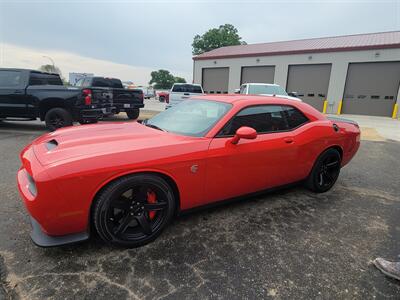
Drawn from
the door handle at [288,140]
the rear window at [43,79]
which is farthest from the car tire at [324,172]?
the rear window at [43,79]

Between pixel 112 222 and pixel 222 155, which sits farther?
pixel 222 155

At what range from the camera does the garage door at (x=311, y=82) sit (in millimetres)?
19609

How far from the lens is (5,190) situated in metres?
3.54

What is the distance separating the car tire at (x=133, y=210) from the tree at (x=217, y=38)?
48532 millimetres

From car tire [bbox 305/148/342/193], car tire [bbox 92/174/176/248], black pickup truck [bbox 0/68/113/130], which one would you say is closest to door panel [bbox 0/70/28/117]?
black pickup truck [bbox 0/68/113/130]

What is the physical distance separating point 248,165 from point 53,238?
198 cm

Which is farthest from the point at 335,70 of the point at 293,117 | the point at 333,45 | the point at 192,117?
the point at 192,117

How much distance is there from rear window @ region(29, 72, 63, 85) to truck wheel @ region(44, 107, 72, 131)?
4.25 feet

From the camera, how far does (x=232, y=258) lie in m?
2.28

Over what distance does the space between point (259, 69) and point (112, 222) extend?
2271 centimetres

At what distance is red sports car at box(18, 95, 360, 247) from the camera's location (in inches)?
79.2

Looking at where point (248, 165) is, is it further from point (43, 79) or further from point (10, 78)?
point (10, 78)

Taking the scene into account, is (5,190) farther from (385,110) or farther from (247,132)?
(385,110)

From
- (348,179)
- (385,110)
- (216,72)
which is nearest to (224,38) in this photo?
(216,72)
